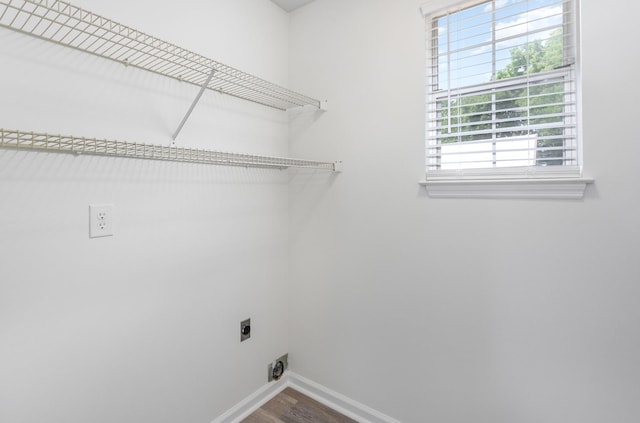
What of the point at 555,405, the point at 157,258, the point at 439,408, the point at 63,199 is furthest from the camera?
the point at 439,408

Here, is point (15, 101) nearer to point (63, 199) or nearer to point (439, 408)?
point (63, 199)

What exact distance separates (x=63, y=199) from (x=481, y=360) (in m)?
1.76

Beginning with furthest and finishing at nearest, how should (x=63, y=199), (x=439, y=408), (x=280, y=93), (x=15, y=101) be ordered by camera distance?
(x=280, y=93) → (x=439, y=408) → (x=63, y=199) → (x=15, y=101)

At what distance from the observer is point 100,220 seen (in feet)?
3.82

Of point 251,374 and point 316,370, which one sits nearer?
point 251,374

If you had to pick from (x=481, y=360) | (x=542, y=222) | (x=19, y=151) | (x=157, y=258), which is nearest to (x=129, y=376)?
(x=157, y=258)

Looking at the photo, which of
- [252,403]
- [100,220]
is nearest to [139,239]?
[100,220]

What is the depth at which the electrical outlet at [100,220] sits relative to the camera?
1.14m

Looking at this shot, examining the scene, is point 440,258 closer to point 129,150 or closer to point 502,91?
point 502,91

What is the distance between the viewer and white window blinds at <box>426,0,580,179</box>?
125cm

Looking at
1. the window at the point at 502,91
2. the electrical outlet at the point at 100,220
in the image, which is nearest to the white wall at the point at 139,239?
the electrical outlet at the point at 100,220

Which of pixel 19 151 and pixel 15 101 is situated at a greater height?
pixel 15 101

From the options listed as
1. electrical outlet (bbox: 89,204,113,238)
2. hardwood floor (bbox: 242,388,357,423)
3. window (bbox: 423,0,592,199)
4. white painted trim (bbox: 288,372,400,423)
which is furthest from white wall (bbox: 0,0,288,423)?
window (bbox: 423,0,592,199)

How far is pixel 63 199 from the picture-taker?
108 centimetres
